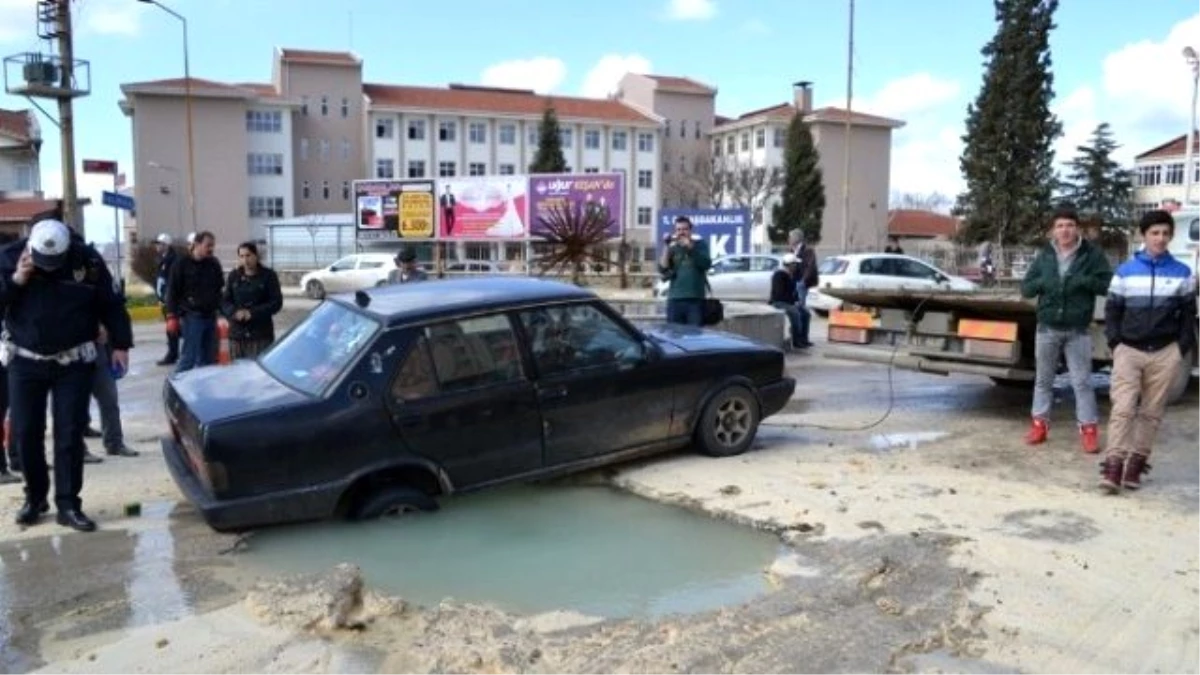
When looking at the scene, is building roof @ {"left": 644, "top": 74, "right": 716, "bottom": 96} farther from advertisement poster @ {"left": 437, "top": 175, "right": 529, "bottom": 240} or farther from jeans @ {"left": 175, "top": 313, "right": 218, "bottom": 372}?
jeans @ {"left": 175, "top": 313, "right": 218, "bottom": 372}

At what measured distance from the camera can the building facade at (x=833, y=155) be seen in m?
77.6

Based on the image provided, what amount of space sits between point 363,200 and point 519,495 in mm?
35912

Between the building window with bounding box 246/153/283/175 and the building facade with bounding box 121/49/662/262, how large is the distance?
0.23 feet

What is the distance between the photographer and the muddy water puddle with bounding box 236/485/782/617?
4.54m

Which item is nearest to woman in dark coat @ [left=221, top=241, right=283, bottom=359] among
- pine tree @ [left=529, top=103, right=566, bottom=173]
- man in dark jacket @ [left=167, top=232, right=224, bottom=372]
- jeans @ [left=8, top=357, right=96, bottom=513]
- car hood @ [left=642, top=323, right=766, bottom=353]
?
man in dark jacket @ [left=167, top=232, right=224, bottom=372]

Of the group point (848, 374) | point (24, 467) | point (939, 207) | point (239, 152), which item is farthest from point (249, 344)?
point (939, 207)

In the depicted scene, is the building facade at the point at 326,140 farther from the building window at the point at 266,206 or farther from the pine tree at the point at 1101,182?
the pine tree at the point at 1101,182

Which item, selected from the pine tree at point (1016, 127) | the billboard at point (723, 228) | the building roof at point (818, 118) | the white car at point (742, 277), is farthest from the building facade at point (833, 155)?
the white car at point (742, 277)

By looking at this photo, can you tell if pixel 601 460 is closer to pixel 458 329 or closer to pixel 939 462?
pixel 458 329

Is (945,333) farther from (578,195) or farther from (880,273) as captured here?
(578,195)

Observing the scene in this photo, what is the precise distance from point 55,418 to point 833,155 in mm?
78450

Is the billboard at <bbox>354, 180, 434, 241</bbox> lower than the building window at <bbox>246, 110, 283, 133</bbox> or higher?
lower

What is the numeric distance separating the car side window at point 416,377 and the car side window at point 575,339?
69cm

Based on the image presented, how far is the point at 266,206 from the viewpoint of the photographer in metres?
70.3
